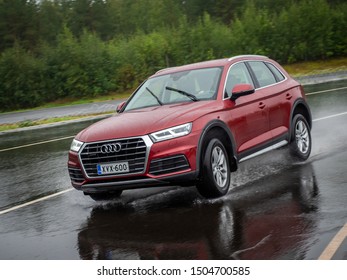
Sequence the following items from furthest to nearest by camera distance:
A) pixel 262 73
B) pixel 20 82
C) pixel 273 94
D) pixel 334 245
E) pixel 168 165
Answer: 1. pixel 20 82
2. pixel 262 73
3. pixel 273 94
4. pixel 168 165
5. pixel 334 245

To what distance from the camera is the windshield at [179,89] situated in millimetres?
8461

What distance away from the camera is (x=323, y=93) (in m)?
21.3

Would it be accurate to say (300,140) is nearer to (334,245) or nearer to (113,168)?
(113,168)

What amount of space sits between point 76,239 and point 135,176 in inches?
45.8

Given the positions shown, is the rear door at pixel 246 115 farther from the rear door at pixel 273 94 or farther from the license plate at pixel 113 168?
the license plate at pixel 113 168

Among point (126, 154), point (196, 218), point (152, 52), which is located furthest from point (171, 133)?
point (152, 52)

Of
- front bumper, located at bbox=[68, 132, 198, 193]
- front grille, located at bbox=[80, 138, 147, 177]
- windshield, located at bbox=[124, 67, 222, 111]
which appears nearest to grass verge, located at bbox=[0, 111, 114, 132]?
windshield, located at bbox=[124, 67, 222, 111]

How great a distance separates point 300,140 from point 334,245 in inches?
183

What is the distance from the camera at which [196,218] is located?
687 cm

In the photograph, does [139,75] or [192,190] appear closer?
[192,190]

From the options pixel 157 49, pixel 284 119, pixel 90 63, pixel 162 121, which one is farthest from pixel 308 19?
pixel 162 121

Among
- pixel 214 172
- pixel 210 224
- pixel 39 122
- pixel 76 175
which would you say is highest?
pixel 76 175

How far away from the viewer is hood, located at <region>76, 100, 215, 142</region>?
7.39 m

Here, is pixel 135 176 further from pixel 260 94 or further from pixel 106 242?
pixel 260 94
